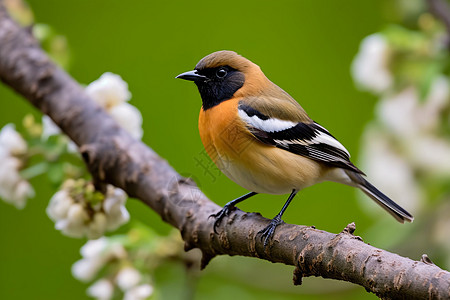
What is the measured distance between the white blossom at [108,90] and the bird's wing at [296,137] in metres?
0.50

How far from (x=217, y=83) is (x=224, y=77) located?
0.10 ft

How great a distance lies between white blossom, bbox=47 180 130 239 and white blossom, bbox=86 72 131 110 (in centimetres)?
45

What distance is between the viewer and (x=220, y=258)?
101 inches

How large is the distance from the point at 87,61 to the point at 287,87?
1.05 m

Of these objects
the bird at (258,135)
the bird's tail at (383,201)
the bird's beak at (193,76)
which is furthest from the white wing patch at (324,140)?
the bird's beak at (193,76)

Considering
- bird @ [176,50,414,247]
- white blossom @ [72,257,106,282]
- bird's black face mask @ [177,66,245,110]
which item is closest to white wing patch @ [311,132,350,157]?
bird @ [176,50,414,247]

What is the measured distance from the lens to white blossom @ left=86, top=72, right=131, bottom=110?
2.09 metres

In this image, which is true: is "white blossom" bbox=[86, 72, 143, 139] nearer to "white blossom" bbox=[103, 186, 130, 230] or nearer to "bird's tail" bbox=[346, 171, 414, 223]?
"white blossom" bbox=[103, 186, 130, 230]

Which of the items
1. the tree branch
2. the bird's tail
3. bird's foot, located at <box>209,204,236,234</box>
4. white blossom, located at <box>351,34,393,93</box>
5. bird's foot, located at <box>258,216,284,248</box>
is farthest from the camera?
white blossom, located at <box>351,34,393,93</box>

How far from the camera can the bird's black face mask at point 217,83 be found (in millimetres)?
1837

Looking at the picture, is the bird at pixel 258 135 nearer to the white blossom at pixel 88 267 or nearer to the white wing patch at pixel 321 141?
the white wing patch at pixel 321 141

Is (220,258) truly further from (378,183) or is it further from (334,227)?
(378,183)

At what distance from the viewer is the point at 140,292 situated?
1.84m

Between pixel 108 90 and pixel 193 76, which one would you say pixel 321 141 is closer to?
pixel 193 76
